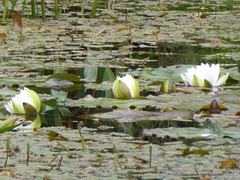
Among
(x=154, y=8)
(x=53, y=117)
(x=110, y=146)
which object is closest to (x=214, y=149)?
(x=110, y=146)

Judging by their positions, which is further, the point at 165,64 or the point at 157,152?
the point at 165,64

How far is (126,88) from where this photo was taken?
2227mm

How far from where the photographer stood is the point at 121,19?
5301 millimetres

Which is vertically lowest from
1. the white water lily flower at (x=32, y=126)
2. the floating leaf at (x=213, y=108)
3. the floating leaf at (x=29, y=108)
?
the white water lily flower at (x=32, y=126)

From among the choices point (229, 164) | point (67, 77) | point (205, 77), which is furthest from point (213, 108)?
point (67, 77)

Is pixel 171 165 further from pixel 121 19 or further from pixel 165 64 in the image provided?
pixel 121 19

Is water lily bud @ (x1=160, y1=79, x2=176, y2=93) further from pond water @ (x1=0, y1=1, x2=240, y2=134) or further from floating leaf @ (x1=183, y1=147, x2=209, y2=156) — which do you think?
floating leaf @ (x1=183, y1=147, x2=209, y2=156)

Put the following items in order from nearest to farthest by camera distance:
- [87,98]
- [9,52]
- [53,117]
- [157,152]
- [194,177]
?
[194,177], [157,152], [53,117], [87,98], [9,52]

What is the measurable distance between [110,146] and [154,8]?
504cm

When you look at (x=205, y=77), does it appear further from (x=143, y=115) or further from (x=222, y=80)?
(x=143, y=115)

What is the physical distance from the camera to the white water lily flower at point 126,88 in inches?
87.7

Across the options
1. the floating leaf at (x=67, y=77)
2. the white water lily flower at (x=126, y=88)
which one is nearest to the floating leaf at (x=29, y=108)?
the white water lily flower at (x=126, y=88)

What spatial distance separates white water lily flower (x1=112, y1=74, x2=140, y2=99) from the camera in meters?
2.23

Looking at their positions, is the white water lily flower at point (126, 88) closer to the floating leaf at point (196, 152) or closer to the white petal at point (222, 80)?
the white petal at point (222, 80)
